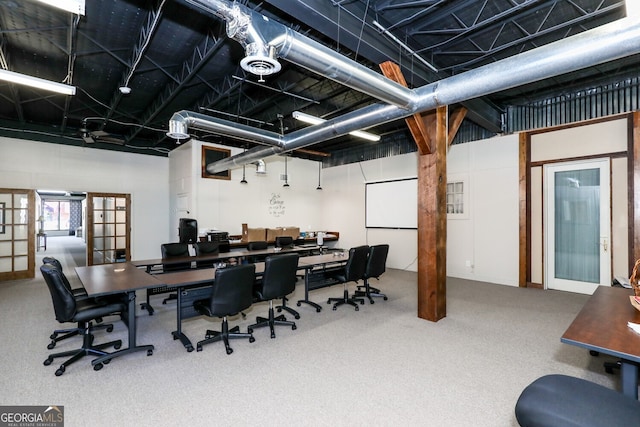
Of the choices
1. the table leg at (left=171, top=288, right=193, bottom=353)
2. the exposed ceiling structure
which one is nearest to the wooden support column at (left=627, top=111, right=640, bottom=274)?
the exposed ceiling structure

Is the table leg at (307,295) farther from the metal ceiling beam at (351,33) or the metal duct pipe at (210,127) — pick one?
the metal ceiling beam at (351,33)

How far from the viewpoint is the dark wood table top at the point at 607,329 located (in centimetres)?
158

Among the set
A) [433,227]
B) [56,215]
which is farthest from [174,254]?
[56,215]

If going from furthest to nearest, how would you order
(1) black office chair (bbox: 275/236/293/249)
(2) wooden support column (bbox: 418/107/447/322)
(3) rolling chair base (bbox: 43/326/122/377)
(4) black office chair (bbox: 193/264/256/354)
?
(1) black office chair (bbox: 275/236/293/249), (2) wooden support column (bbox: 418/107/447/322), (4) black office chair (bbox: 193/264/256/354), (3) rolling chair base (bbox: 43/326/122/377)

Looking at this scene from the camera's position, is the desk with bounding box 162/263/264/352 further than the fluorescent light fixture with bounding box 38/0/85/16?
Yes

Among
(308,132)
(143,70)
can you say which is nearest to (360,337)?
(308,132)

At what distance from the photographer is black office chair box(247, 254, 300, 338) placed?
3479 millimetres

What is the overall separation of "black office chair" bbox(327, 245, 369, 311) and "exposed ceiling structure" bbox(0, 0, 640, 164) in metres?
2.26

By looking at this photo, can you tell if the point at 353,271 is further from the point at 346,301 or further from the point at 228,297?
the point at 228,297

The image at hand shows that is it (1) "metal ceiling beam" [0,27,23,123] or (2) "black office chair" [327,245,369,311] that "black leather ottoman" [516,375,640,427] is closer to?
(2) "black office chair" [327,245,369,311]

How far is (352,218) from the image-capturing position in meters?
8.89
